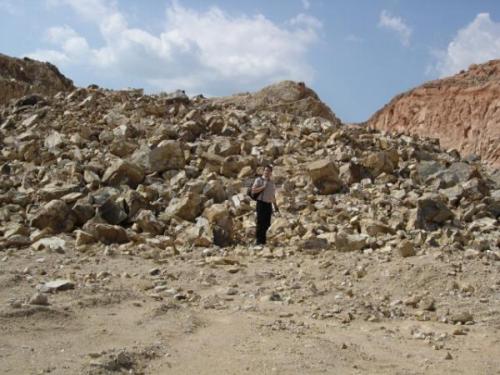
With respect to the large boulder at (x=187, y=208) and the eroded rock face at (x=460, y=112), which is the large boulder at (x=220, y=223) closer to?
the large boulder at (x=187, y=208)

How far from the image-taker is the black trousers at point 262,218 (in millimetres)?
7184

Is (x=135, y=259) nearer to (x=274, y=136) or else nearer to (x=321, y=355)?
(x=321, y=355)

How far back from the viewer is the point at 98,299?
16.1 ft

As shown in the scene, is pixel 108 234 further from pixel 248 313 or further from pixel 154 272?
pixel 248 313

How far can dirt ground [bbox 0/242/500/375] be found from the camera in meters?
3.76

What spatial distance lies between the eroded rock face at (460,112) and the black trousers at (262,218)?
22.1m

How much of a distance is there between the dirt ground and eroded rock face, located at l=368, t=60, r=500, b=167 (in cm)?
2290

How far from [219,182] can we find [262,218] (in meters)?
1.51

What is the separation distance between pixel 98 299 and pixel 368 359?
224 cm

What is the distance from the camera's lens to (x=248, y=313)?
4.86 metres

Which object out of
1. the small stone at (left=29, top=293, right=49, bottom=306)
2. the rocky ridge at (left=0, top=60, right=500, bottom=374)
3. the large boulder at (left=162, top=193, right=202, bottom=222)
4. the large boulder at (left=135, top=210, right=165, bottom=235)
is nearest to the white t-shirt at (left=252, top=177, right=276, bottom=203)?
the rocky ridge at (left=0, top=60, right=500, bottom=374)

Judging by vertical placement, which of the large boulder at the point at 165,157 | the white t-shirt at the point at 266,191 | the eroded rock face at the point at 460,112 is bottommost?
the white t-shirt at the point at 266,191

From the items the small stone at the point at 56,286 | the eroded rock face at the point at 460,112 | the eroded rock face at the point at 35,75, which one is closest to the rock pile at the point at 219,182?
the small stone at the point at 56,286

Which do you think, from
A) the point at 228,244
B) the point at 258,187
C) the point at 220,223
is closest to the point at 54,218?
the point at 220,223
